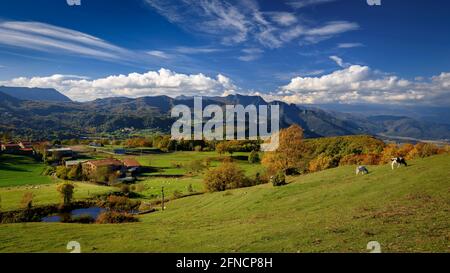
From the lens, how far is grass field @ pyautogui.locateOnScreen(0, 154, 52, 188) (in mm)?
103062

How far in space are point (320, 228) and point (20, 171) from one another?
130204 mm

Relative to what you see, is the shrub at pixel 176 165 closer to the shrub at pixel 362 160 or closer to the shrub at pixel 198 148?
the shrub at pixel 198 148

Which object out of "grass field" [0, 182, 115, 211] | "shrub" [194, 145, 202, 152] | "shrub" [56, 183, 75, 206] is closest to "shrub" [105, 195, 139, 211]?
"shrub" [56, 183, 75, 206]

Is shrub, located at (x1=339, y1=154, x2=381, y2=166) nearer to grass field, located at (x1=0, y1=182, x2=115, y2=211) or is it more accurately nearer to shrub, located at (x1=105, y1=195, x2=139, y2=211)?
shrub, located at (x1=105, y1=195, x2=139, y2=211)

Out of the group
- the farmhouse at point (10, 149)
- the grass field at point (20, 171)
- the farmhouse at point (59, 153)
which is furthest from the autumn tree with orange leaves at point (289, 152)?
the farmhouse at point (10, 149)

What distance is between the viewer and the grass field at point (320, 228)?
17.0 metres

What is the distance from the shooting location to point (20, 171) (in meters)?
122

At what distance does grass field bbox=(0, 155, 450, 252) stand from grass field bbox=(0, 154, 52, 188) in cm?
8723

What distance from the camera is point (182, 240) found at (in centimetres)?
2055

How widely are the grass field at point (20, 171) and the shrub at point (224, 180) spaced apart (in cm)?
6398

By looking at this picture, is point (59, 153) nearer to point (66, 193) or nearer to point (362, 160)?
point (66, 193)
